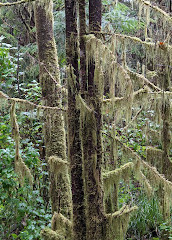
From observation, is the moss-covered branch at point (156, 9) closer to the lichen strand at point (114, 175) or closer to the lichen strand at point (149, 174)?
the lichen strand at point (149, 174)

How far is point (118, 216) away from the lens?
3.38m

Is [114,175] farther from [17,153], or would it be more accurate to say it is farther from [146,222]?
[146,222]

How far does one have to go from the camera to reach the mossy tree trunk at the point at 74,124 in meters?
3.26

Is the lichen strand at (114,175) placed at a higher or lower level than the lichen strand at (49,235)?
higher

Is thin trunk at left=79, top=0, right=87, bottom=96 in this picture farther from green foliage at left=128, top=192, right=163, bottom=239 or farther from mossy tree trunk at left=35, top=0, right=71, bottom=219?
green foliage at left=128, top=192, right=163, bottom=239

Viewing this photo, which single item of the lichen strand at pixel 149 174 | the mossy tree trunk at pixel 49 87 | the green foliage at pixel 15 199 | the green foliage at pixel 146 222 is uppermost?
the mossy tree trunk at pixel 49 87

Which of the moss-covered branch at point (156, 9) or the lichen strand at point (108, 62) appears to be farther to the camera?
the moss-covered branch at point (156, 9)

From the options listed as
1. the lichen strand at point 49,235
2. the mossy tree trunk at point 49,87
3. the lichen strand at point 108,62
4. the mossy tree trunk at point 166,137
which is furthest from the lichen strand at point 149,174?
the mossy tree trunk at point 49,87

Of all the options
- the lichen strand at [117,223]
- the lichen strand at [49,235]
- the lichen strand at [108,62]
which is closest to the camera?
the lichen strand at [108,62]

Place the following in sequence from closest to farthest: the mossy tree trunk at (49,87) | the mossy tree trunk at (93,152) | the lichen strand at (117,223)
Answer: the mossy tree trunk at (93,152)
the lichen strand at (117,223)
the mossy tree trunk at (49,87)

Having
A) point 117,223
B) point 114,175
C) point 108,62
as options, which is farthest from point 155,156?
point 108,62

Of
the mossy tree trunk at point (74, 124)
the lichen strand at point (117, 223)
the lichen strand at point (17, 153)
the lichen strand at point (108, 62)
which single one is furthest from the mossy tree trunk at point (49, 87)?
the lichen strand at point (108, 62)

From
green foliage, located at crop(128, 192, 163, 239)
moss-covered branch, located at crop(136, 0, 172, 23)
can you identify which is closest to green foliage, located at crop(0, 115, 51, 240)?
green foliage, located at crop(128, 192, 163, 239)

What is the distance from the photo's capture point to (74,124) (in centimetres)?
338
